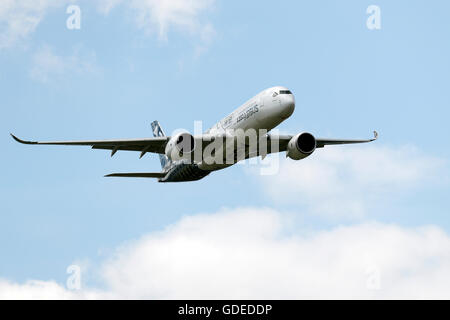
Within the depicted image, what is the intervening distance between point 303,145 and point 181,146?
26.3 feet

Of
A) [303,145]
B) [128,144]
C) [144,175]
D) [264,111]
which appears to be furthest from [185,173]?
[264,111]

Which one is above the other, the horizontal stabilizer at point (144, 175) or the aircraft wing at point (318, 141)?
the aircraft wing at point (318, 141)

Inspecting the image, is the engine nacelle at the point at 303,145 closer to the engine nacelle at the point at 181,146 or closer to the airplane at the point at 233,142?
the airplane at the point at 233,142

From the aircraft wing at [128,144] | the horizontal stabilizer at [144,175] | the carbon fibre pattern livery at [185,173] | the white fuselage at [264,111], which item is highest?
the white fuselage at [264,111]

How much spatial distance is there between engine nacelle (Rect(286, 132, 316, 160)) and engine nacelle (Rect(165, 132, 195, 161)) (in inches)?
266

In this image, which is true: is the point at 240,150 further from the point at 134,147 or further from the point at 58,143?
the point at 58,143

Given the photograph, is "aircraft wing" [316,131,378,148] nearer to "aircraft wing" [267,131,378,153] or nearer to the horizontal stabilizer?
"aircraft wing" [267,131,378,153]

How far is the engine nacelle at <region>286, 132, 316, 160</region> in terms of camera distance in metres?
43.5

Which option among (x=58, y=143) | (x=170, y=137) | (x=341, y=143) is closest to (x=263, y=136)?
(x=170, y=137)

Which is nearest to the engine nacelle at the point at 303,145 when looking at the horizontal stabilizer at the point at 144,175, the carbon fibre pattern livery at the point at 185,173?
the carbon fibre pattern livery at the point at 185,173

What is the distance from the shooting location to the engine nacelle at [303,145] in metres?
43.5

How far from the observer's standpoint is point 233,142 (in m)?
42.0

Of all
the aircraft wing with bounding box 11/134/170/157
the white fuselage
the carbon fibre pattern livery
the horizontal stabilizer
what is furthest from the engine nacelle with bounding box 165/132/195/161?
the horizontal stabilizer

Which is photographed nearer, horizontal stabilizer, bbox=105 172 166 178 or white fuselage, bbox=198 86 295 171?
white fuselage, bbox=198 86 295 171
